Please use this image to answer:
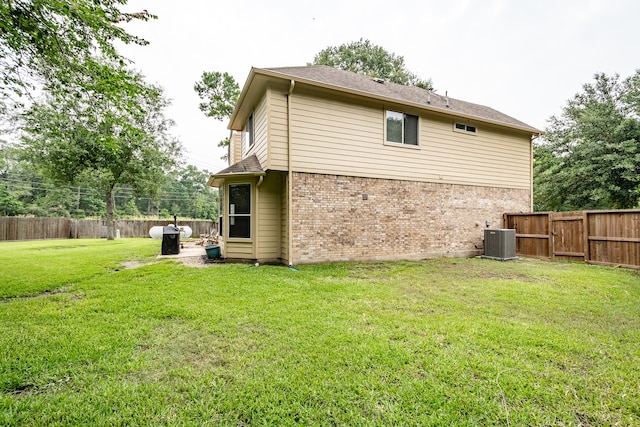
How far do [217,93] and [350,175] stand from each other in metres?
13.5

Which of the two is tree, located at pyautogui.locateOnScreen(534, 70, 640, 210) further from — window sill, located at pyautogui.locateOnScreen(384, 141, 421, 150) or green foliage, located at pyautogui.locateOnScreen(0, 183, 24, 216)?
green foliage, located at pyautogui.locateOnScreen(0, 183, 24, 216)

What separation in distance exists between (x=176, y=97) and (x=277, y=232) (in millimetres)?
17399

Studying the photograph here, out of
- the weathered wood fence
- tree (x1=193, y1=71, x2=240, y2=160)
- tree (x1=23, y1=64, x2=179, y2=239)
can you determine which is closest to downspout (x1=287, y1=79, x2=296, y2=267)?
tree (x1=23, y1=64, x2=179, y2=239)

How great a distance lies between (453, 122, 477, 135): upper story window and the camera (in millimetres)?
9719

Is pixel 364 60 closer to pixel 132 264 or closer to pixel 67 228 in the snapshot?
pixel 132 264

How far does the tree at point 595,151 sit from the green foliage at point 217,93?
20.2m

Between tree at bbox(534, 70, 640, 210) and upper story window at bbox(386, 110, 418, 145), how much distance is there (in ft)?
43.3

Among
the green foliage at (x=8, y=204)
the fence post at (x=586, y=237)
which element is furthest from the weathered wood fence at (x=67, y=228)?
the fence post at (x=586, y=237)

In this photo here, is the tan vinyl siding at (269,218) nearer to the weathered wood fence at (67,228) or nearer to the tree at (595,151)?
the weathered wood fence at (67,228)

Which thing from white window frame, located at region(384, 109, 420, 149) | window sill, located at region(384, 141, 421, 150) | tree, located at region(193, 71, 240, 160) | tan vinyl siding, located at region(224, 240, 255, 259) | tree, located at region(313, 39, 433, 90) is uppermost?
tree, located at region(313, 39, 433, 90)

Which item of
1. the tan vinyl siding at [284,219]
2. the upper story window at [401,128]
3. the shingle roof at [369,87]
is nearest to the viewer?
the tan vinyl siding at [284,219]

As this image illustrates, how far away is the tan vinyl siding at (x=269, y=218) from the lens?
780 centimetres

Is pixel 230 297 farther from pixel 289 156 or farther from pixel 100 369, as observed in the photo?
pixel 289 156

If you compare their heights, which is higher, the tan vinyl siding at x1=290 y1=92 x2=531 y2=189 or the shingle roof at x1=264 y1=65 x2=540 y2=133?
the shingle roof at x1=264 y1=65 x2=540 y2=133
